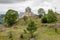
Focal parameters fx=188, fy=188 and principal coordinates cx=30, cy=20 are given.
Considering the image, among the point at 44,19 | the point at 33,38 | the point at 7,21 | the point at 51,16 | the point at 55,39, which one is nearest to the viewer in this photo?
the point at 55,39

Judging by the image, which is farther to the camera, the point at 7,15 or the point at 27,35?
the point at 7,15

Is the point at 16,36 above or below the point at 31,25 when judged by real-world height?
below

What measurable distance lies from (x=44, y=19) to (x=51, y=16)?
2685 centimetres

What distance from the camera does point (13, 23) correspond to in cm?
17738

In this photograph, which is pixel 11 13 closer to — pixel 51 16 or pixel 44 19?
pixel 44 19

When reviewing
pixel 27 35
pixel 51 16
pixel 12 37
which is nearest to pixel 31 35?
pixel 27 35

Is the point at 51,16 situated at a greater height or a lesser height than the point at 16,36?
greater

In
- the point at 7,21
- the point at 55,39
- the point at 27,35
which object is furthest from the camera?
the point at 7,21

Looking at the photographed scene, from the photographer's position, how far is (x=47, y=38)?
293ft

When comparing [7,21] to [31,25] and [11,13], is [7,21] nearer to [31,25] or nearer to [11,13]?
[11,13]

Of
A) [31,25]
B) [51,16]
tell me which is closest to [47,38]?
[31,25]

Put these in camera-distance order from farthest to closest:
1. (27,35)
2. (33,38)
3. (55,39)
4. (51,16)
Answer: (51,16), (27,35), (33,38), (55,39)

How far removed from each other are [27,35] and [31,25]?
31.0 ft

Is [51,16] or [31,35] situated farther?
[51,16]
